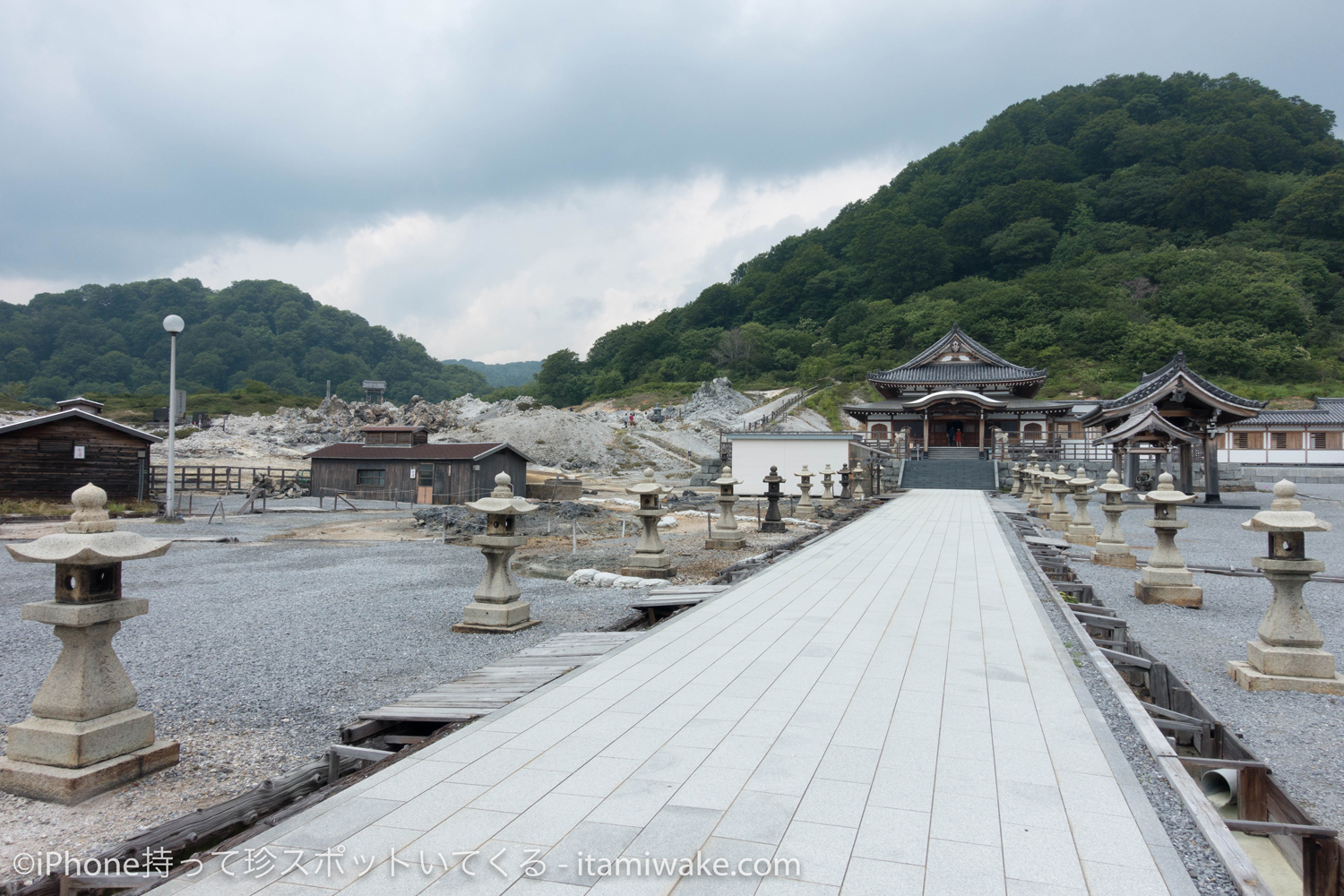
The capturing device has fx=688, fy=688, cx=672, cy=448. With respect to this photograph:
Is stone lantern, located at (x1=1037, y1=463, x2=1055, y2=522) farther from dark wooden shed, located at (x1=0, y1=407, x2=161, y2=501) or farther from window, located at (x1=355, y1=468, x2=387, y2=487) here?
dark wooden shed, located at (x1=0, y1=407, x2=161, y2=501)

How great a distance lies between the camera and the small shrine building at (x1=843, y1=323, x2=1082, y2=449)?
3697cm

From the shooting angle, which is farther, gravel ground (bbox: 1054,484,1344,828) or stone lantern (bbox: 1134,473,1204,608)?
stone lantern (bbox: 1134,473,1204,608)

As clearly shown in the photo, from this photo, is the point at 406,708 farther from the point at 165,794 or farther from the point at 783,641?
the point at 783,641

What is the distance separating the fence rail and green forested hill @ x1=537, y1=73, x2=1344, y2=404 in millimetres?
43428

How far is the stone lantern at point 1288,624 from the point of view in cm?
515

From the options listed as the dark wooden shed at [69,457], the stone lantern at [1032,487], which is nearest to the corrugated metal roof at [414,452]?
the dark wooden shed at [69,457]

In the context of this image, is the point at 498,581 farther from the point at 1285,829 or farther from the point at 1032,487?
the point at 1032,487

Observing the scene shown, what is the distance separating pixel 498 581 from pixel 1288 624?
695 cm

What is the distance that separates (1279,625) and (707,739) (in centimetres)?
500

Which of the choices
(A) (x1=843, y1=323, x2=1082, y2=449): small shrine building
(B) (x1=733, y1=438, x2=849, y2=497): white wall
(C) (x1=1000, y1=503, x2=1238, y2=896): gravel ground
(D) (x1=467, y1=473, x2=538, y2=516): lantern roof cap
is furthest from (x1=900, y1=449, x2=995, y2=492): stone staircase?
(C) (x1=1000, y1=503, x2=1238, y2=896): gravel ground

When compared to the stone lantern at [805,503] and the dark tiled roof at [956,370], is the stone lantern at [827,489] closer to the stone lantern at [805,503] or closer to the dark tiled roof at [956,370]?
the stone lantern at [805,503]

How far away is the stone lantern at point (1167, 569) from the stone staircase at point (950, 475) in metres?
20.2

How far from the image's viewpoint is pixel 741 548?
12.7 meters

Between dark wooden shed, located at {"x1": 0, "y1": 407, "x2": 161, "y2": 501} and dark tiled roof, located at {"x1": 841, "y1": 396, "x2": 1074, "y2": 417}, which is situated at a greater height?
dark tiled roof, located at {"x1": 841, "y1": 396, "x2": 1074, "y2": 417}
